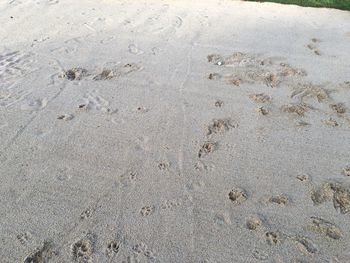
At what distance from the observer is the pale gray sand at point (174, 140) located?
9.43 ft

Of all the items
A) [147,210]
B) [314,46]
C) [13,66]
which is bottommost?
[314,46]

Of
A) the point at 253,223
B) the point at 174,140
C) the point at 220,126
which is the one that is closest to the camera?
the point at 253,223

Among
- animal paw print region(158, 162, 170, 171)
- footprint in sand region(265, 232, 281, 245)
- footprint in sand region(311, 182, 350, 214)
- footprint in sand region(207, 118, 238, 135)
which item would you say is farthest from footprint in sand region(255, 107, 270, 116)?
footprint in sand region(265, 232, 281, 245)

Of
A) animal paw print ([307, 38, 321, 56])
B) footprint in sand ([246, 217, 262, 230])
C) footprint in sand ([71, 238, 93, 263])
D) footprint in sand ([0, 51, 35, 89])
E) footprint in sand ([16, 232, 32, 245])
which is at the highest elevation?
footprint in sand ([0, 51, 35, 89])

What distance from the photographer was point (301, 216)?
119 inches

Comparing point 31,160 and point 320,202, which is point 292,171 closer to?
point 320,202

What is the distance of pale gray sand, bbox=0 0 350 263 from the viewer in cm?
287

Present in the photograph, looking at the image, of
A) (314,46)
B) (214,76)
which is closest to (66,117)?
(214,76)

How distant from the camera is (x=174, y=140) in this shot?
3797 millimetres

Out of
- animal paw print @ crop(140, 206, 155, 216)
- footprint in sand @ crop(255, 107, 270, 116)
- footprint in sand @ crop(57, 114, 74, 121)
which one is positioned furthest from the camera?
footprint in sand @ crop(255, 107, 270, 116)

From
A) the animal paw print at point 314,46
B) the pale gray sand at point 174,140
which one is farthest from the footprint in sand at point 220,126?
the animal paw print at point 314,46

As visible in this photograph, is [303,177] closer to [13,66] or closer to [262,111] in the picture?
[262,111]

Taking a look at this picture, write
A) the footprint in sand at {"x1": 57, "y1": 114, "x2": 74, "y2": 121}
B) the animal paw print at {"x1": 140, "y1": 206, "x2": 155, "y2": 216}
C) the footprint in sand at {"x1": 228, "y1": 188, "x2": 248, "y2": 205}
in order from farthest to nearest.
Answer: the footprint in sand at {"x1": 57, "y1": 114, "x2": 74, "y2": 121} < the footprint in sand at {"x1": 228, "y1": 188, "x2": 248, "y2": 205} < the animal paw print at {"x1": 140, "y1": 206, "x2": 155, "y2": 216}

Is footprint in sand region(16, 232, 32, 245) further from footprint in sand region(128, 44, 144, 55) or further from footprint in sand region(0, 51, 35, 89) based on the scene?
footprint in sand region(128, 44, 144, 55)
